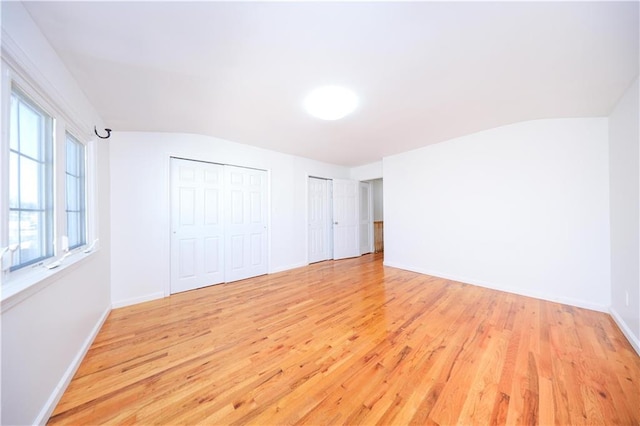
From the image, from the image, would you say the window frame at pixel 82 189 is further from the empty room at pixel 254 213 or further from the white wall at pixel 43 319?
the white wall at pixel 43 319

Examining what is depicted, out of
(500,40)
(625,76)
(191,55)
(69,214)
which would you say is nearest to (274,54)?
(191,55)

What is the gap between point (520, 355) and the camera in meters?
1.73

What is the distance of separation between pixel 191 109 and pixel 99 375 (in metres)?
2.49

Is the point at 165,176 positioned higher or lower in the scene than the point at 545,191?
higher

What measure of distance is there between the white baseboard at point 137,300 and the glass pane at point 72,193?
1332mm

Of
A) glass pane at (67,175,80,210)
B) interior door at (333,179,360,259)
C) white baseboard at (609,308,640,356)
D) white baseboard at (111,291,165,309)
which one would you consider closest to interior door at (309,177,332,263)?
interior door at (333,179,360,259)

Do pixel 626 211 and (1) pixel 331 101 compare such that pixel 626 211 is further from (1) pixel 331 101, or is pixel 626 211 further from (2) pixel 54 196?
(2) pixel 54 196

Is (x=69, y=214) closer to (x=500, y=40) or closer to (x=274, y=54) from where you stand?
(x=274, y=54)

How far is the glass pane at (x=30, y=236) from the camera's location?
128 cm

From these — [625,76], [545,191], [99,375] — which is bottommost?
[99,375]

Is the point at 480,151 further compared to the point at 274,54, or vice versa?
the point at 480,151

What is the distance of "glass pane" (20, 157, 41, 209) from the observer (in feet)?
4.23

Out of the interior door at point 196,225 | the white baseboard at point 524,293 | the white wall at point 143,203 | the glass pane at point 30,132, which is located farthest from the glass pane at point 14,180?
the white baseboard at point 524,293

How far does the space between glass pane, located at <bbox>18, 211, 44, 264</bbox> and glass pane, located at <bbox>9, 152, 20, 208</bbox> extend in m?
0.09
